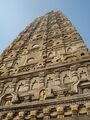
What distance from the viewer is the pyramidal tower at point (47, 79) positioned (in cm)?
632

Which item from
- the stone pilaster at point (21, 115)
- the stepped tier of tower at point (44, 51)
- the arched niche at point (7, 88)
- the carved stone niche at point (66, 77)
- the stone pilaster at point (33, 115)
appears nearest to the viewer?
the stone pilaster at point (33, 115)

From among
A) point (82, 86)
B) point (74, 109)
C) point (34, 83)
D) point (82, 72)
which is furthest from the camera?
point (34, 83)

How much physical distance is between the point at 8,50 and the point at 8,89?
14.5 feet

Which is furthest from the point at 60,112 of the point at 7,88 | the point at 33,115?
the point at 7,88

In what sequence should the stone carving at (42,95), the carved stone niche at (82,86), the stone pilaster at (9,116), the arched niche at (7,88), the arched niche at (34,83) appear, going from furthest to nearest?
the arched niche at (7,88)
the arched niche at (34,83)
the stone carving at (42,95)
the carved stone niche at (82,86)
the stone pilaster at (9,116)

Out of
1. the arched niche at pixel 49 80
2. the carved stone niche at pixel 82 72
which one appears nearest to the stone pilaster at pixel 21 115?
the arched niche at pixel 49 80

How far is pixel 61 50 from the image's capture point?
1005cm

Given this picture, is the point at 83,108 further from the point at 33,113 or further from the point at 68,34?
the point at 68,34

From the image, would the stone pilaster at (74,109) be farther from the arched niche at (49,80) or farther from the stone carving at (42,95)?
the arched niche at (49,80)

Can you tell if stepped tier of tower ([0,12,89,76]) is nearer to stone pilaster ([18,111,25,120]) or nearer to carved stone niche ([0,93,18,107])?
carved stone niche ([0,93,18,107])

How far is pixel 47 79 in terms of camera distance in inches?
317

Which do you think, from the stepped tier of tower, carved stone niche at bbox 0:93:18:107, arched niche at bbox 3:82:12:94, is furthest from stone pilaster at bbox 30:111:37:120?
the stepped tier of tower

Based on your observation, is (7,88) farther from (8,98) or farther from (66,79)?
(66,79)

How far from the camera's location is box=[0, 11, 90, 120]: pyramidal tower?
6324 millimetres
